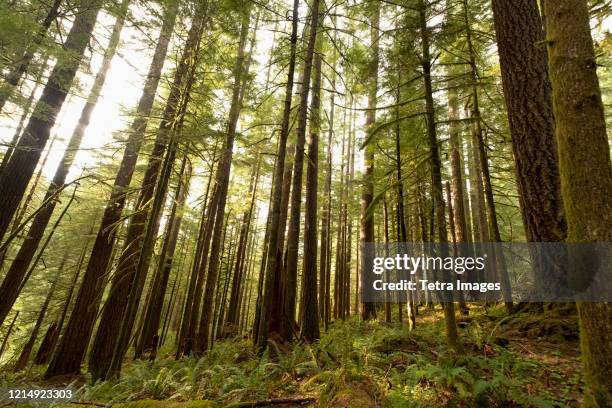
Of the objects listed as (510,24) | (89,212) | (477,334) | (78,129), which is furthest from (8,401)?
(89,212)

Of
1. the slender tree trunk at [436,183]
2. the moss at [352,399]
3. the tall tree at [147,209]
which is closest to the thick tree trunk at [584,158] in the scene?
the slender tree trunk at [436,183]

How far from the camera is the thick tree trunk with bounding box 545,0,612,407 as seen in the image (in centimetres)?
211

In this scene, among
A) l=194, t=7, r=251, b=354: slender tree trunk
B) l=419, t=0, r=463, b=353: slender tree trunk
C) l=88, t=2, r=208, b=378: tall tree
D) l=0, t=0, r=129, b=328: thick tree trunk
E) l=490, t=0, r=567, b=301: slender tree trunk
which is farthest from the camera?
l=194, t=7, r=251, b=354: slender tree trunk

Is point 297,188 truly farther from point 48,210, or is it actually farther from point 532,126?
point 48,210

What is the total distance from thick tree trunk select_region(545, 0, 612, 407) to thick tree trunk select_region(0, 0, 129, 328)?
6428 mm

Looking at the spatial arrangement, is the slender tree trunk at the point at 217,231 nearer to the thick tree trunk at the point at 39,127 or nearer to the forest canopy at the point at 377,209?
the forest canopy at the point at 377,209

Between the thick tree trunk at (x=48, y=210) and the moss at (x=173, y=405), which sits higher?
the thick tree trunk at (x=48, y=210)

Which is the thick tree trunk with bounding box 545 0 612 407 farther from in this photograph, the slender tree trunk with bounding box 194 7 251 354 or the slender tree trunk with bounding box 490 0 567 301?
the slender tree trunk with bounding box 194 7 251 354

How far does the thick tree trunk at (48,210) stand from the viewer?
23.9ft

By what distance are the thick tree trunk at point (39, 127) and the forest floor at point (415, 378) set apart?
4.73 meters

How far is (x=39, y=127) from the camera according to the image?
715cm

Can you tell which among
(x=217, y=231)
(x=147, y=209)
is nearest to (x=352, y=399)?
(x=147, y=209)

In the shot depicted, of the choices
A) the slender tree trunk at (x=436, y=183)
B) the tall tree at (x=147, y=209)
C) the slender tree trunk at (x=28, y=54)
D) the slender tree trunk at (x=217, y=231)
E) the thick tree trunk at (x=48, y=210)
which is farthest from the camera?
the slender tree trunk at (x=217, y=231)

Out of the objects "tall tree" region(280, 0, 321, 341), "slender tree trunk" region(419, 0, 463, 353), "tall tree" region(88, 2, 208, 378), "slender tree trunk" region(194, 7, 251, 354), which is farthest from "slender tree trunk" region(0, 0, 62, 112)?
"slender tree trunk" region(419, 0, 463, 353)
